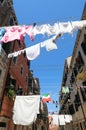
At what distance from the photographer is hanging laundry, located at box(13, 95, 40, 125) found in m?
12.0

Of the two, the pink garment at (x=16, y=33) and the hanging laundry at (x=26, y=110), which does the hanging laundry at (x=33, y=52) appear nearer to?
A: the pink garment at (x=16, y=33)

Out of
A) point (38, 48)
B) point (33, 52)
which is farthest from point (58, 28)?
point (33, 52)

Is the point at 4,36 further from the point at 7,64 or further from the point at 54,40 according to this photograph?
the point at 7,64

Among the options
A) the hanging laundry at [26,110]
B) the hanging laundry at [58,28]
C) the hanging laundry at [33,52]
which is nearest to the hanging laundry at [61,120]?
the hanging laundry at [26,110]

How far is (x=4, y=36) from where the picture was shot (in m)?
10.1

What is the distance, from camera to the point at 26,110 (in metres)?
12.5

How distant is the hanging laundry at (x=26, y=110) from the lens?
473 inches

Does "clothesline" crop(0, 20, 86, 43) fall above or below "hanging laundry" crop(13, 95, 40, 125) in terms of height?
above

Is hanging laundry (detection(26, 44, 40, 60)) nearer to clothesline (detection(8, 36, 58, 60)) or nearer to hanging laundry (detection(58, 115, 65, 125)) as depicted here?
clothesline (detection(8, 36, 58, 60))

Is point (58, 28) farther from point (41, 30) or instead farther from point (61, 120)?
point (61, 120)

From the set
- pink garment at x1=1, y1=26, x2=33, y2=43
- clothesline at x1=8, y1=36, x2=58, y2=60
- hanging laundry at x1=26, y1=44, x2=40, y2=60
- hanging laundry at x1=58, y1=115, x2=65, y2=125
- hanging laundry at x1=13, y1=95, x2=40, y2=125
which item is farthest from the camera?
hanging laundry at x1=58, y1=115, x2=65, y2=125

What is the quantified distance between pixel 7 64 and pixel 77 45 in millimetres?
11833

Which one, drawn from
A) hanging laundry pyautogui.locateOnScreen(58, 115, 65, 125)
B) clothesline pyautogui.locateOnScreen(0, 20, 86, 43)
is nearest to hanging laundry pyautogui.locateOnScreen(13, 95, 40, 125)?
clothesline pyautogui.locateOnScreen(0, 20, 86, 43)

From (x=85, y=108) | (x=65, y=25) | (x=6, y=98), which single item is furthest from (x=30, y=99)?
(x=85, y=108)
